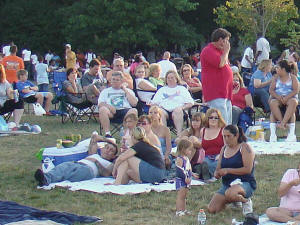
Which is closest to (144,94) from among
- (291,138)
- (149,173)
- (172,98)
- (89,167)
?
(172,98)

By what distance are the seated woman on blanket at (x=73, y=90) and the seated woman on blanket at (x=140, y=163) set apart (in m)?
5.49

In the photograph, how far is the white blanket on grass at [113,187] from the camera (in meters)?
7.46

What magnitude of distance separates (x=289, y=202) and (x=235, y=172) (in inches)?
24.3

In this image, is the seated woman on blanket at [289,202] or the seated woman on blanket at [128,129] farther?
the seated woman on blanket at [128,129]

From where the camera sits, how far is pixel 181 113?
418 inches

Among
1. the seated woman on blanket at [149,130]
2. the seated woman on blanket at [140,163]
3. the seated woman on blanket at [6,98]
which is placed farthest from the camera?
the seated woman on blanket at [6,98]

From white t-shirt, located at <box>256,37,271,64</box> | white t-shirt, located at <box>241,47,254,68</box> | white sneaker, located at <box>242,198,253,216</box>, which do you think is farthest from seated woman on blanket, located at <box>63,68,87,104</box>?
white sneaker, located at <box>242,198,253,216</box>

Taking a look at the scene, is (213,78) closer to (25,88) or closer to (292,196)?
(292,196)

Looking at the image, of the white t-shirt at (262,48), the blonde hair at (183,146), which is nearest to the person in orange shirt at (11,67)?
the white t-shirt at (262,48)

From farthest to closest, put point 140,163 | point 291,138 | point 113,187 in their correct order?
point 291,138 → point 140,163 → point 113,187

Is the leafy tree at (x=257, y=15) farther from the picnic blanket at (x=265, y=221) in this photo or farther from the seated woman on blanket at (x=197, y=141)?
the picnic blanket at (x=265, y=221)

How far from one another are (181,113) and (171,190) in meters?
3.24

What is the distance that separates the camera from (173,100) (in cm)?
1078

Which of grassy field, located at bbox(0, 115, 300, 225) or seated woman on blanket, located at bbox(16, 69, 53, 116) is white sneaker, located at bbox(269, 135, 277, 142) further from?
seated woman on blanket, located at bbox(16, 69, 53, 116)
